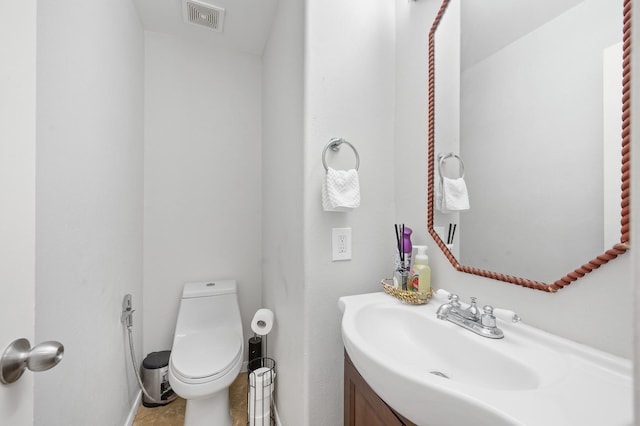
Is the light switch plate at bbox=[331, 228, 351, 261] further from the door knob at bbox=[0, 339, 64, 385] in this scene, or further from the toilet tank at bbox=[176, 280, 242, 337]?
the toilet tank at bbox=[176, 280, 242, 337]

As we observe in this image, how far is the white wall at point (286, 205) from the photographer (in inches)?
44.2

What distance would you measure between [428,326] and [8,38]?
1.16 meters

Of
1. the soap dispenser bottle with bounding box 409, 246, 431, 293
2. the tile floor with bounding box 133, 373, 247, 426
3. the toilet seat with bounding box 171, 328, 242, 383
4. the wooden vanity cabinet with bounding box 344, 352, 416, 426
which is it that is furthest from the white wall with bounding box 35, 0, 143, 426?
the soap dispenser bottle with bounding box 409, 246, 431, 293

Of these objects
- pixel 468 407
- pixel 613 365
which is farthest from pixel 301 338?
pixel 613 365

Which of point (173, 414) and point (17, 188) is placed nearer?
point (17, 188)

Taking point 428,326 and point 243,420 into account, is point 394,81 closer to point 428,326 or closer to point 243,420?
Result: point 428,326

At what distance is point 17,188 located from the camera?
1.46 ft

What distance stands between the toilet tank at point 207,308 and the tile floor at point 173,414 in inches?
18.6

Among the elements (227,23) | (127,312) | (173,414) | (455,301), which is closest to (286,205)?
(455,301)

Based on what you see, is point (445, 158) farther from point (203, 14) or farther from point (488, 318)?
point (203, 14)

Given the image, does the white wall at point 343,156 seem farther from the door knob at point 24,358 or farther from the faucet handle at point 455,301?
the door knob at point 24,358

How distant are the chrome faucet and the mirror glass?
5.1 inches

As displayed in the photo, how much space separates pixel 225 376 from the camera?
1.33 m

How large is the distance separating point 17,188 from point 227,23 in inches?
71.7
